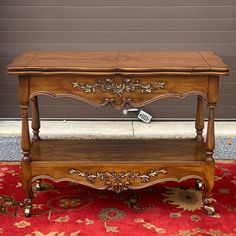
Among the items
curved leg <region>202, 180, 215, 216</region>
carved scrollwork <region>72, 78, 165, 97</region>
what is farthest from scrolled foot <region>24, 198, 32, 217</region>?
curved leg <region>202, 180, 215, 216</region>

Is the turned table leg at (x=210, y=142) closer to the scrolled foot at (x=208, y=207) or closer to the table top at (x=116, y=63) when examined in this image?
the scrolled foot at (x=208, y=207)

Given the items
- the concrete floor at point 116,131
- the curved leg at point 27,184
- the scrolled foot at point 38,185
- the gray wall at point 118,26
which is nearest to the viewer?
the curved leg at point 27,184

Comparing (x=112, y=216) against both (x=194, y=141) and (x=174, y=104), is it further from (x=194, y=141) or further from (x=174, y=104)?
(x=174, y=104)

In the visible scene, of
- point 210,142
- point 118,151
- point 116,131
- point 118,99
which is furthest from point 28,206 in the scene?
point 116,131

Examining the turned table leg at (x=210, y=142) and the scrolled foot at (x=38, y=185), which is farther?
the scrolled foot at (x=38, y=185)

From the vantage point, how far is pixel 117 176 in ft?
9.64

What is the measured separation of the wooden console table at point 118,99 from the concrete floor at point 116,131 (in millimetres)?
1030

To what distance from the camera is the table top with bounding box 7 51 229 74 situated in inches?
107

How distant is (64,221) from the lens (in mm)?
2900

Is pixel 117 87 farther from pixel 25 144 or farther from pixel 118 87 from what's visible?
pixel 25 144

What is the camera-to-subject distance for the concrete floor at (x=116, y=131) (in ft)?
14.0

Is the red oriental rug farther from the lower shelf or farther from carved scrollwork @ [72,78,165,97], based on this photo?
carved scrollwork @ [72,78,165,97]

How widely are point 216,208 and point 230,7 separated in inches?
88.9

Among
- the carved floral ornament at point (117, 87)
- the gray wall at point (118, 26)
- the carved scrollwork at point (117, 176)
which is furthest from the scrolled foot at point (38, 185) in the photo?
the gray wall at point (118, 26)
